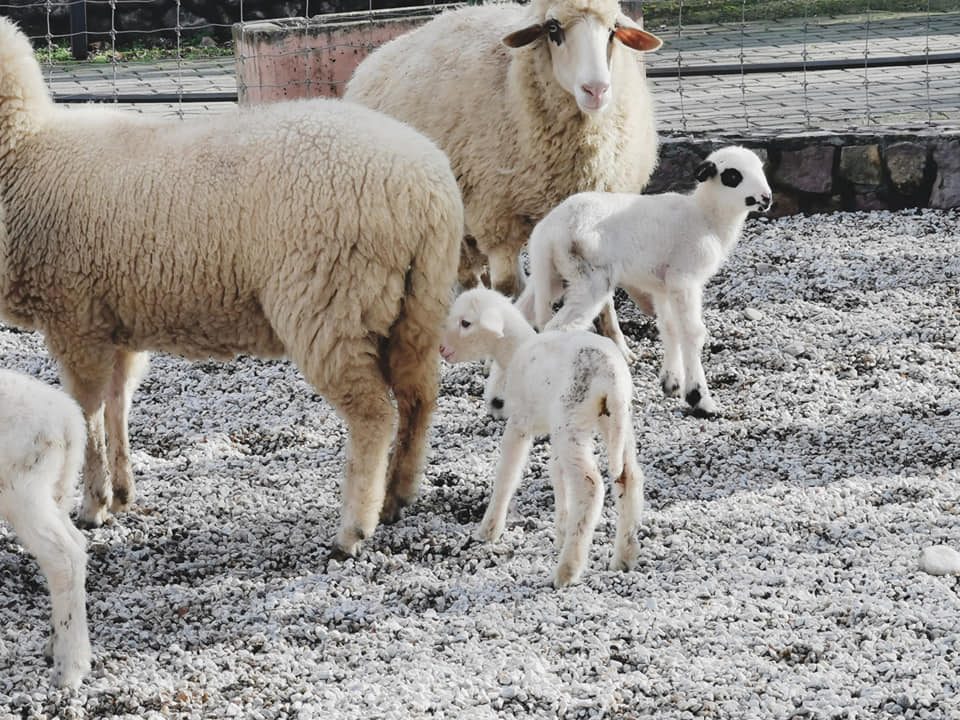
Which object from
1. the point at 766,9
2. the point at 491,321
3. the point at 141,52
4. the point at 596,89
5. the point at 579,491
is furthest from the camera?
the point at 766,9

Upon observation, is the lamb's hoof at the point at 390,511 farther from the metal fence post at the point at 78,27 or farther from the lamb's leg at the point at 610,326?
the metal fence post at the point at 78,27

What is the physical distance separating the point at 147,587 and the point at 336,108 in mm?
1719

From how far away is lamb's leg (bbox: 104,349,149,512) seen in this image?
4.99m

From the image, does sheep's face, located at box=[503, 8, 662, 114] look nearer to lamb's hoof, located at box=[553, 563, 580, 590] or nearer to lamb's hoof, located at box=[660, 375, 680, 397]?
lamb's hoof, located at box=[660, 375, 680, 397]

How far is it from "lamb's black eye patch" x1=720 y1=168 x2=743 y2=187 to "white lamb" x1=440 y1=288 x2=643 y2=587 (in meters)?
1.28

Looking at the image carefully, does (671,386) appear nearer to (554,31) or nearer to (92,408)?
(554,31)

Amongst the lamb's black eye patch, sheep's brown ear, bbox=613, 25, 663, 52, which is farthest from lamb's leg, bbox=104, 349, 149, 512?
sheep's brown ear, bbox=613, 25, 663, 52

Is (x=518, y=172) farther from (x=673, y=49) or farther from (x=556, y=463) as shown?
(x=673, y=49)

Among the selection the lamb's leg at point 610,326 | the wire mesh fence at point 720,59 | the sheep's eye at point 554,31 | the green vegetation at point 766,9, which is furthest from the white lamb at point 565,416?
the green vegetation at point 766,9

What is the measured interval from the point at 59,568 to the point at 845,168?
5869 mm

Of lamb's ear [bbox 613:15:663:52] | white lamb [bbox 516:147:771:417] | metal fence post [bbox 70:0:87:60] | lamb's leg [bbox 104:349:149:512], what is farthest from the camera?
metal fence post [bbox 70:0:87:60]

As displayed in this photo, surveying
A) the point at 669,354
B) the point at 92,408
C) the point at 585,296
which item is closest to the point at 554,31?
the point at 585,296

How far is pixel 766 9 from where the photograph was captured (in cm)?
1458

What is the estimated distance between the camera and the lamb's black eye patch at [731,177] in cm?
541
